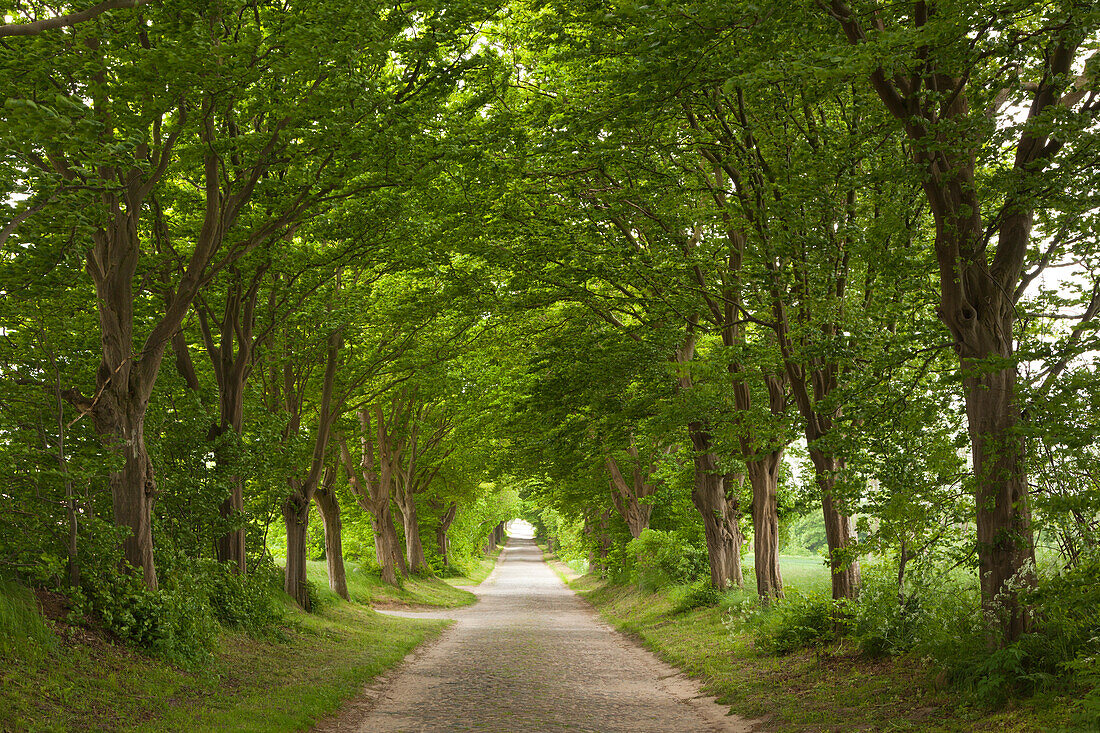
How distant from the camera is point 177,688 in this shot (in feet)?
32.1

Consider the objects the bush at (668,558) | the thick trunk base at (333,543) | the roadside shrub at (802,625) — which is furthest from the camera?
the bush at (668,558)

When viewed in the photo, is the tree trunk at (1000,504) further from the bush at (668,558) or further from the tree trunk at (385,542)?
the tree trunk at (385,542)

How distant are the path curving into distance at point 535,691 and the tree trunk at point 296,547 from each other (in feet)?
11.5

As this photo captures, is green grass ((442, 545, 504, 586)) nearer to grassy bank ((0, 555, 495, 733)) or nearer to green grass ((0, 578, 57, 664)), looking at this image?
grassy bank ((0, 555, 495, 733))

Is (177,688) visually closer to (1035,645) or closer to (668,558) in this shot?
(1035,645)

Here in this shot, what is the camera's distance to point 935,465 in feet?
29.1

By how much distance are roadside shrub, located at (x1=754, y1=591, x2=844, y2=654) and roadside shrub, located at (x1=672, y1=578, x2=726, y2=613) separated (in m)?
6.29

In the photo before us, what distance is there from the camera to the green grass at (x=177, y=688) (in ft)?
25.2

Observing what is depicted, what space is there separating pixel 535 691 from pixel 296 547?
30.0 feet

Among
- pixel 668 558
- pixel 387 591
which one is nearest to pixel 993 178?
pixel 668 558

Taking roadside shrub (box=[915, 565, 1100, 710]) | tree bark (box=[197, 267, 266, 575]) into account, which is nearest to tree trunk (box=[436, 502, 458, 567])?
tree bark (box=[197, 267, 266, 575])

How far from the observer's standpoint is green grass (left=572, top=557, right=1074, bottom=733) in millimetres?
7227

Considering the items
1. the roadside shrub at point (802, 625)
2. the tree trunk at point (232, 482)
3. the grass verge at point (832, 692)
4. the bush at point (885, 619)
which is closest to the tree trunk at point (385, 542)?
the tree trunk at point (232, 482)

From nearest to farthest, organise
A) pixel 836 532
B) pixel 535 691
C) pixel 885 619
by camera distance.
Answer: pixel 885 619 < pixel 535 691 < pixel 836 532
